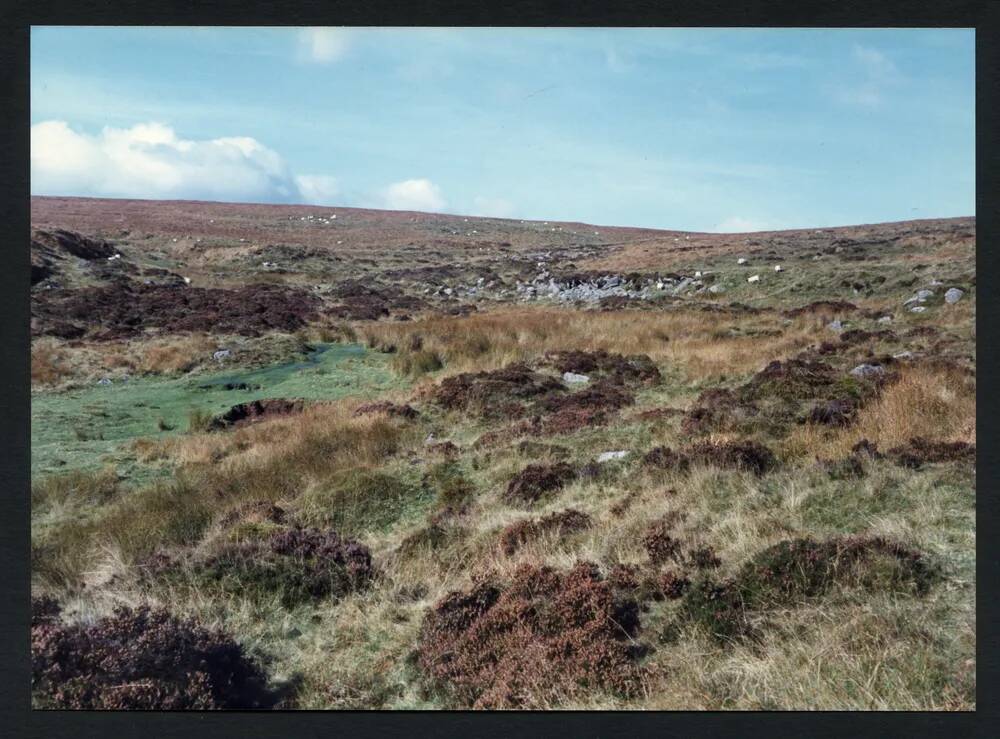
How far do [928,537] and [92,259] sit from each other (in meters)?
32.4

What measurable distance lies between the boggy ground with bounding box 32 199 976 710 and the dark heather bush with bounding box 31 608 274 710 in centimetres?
2

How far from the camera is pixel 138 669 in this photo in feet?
15.2

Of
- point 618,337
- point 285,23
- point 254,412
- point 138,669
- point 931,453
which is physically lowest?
point 138,669

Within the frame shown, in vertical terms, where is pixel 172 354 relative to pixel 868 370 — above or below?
below

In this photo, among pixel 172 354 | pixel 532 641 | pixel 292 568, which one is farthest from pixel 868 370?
pixel 172 354

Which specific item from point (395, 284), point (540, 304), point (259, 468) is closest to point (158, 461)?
point (259, 468)

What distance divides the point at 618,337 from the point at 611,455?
10.1 metres

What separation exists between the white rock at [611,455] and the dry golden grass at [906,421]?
1858 millimetres

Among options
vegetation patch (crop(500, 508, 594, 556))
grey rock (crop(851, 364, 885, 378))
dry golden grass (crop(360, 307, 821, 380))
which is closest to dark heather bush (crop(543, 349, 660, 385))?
dry golden grass (crop(360, 307, 821, 380))

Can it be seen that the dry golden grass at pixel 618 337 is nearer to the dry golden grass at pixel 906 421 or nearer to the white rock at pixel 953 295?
the white rock at pixel 953 295

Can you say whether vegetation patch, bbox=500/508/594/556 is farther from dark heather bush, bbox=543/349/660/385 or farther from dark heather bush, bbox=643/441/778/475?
dark heather bush, bbox=543/349/660/385

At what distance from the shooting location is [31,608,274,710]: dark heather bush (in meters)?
4.50

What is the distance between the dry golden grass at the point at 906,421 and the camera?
7582mm

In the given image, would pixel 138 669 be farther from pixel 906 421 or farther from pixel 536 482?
pixel 906 421
